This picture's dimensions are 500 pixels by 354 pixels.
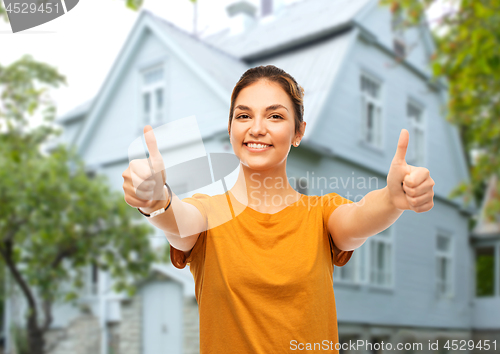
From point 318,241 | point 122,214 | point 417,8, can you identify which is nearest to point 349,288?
point 122,214

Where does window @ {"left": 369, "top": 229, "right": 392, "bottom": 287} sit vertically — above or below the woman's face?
below

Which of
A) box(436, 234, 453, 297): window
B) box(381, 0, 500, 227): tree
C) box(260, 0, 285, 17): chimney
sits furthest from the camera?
box(436, 234, 453, 297): window

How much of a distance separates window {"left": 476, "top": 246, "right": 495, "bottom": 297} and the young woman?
8.05m

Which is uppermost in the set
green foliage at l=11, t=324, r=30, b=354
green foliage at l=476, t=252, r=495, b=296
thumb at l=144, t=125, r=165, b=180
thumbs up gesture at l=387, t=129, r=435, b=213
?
thumb at l=144, t=125, r=165, b=180

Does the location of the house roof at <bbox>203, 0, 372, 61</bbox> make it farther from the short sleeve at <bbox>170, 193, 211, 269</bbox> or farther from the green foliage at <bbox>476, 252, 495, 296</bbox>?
the green foliage at <bbox>476, 252, 495, 296</bbox>

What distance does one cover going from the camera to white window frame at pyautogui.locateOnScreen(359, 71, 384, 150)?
5.30 m

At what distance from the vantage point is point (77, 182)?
4.53 m

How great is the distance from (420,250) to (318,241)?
18.7 feet

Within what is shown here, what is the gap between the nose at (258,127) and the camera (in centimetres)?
74

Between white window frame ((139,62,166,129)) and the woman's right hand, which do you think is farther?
white window frame ((139,62,166,129))

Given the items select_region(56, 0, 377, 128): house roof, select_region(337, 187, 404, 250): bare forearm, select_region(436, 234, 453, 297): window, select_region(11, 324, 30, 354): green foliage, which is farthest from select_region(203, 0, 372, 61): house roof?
select_region(11, 324, 30, 354): green foliage

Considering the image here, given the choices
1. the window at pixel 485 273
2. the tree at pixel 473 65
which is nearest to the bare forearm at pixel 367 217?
the tree at pixel 473 65

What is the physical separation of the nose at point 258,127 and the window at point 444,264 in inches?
247

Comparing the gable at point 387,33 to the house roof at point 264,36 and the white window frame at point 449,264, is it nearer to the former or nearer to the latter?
the house roof at point 264,36
